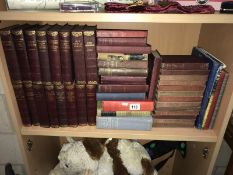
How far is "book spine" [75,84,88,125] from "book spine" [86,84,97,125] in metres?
0.01

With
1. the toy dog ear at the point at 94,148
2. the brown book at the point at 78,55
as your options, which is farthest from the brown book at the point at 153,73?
the toy dog ear at the point at 94,148

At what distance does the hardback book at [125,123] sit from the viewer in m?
0.78

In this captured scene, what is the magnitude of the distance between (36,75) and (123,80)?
0.31 meters

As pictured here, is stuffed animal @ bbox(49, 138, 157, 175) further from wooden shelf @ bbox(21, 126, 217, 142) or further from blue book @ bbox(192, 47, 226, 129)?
blue book @ bbox(192, 47, 226, 129)

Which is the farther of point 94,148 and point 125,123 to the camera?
point 94,148

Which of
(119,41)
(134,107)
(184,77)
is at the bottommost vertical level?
(134,107)

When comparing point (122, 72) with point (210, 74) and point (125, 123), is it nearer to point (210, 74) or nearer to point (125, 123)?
point (125, 123)

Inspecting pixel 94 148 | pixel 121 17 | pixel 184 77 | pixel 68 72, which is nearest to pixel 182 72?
pixel 184 77

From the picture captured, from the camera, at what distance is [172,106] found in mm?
792

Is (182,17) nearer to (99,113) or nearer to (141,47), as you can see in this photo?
(141,47)

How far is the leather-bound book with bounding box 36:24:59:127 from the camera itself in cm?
68

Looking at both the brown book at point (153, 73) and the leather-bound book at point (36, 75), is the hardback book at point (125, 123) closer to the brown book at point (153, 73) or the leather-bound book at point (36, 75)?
the brown book at point (153, 73)

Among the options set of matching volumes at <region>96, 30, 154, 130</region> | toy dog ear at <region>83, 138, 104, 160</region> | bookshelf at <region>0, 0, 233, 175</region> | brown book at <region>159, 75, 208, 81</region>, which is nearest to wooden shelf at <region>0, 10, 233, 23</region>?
bookshelf at <region>0, 0, 233, 175</region>

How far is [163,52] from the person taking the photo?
3.18 ft
